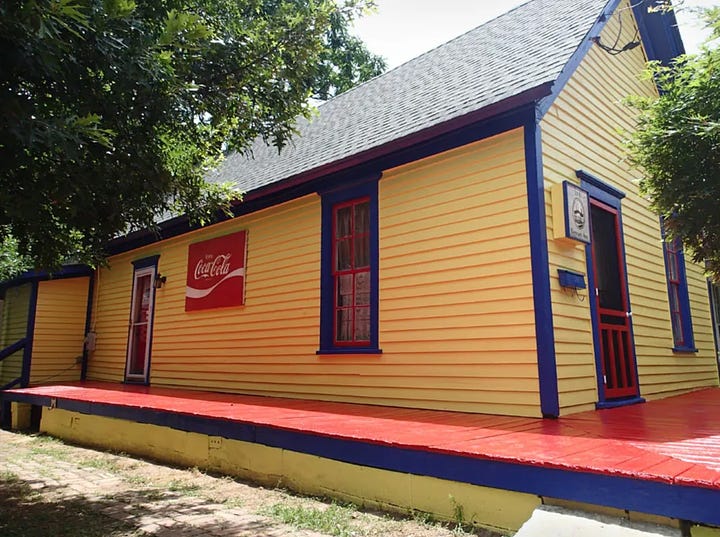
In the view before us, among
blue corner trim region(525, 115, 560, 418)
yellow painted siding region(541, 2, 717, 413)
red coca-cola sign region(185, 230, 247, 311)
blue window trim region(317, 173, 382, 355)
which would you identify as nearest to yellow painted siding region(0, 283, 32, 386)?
red coca-cola sign region(185, 230, 247, 311)

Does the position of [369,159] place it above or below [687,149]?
above

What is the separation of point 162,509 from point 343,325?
3.54 m

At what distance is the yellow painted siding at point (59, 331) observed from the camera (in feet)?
38.7

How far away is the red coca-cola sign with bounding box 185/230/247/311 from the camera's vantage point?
8.77 meters

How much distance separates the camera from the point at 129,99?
157 inches

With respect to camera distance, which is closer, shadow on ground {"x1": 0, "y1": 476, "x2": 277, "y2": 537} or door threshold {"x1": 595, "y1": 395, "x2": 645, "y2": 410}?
shadow on ground {"x1": 0, "y1": 476, "x2": 277, "y2": 537}

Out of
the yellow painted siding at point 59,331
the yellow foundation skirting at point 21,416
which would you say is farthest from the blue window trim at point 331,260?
the yellow painted siding at point 59,331

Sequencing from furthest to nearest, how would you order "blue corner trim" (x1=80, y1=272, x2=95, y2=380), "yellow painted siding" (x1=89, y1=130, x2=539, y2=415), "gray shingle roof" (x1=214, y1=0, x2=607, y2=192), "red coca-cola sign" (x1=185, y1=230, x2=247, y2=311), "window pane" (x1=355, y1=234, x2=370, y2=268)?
"blue corner trim" (x1=80, y1=272, x2=95, y2=380)
"red coca-cola sign" (x1=185, y1=230, x2=247, y2=311)
"window pane" (x1=355, y1=234, x2=370, y2=268)
"gray shingle roof" (x1=214, y1=0, x2=607, y2=192)
"yellow painted siding" (x1=89, y1=130, x2=539, y2=415)

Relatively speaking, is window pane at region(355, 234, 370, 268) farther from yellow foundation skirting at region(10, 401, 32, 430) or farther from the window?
yellow foundation skirting at region(10, 401, 32, 430)

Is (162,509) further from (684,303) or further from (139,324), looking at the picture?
(684,303)

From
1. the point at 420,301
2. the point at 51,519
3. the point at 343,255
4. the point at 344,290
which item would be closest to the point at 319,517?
the point at 51,519

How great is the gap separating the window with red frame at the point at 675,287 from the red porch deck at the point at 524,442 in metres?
1.58

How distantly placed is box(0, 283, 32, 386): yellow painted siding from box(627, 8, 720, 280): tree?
42.5ft

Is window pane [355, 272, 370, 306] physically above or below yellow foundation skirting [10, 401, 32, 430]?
above
